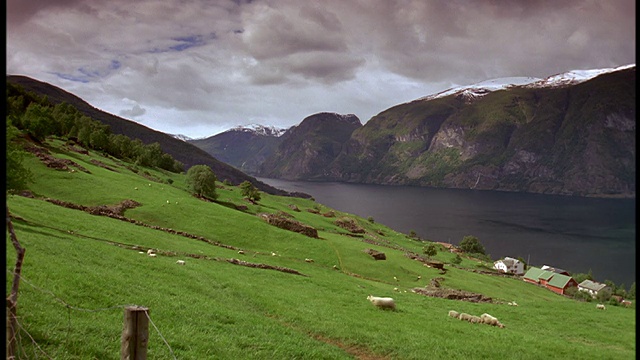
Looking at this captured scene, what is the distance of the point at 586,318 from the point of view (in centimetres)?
3281

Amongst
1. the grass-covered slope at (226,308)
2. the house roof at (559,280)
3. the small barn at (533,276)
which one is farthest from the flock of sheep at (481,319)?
the small barn at (533,276)

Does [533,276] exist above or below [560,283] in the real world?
below

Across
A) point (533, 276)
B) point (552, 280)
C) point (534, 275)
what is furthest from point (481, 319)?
point (534, 275)

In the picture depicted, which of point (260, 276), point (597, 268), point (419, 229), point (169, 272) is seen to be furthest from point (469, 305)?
point (419, 229)

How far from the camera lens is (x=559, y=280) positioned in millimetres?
99250

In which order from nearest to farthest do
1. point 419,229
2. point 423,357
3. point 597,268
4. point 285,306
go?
point 423,357 → point 285,306 → point 597,268 → point 419,229

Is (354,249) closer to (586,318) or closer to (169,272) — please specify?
(586,318)

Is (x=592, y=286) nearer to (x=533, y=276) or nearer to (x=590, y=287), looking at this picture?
(x=590, y=287)

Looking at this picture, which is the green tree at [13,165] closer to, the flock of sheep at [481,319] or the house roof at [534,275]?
the flock of sheep at [481,319]

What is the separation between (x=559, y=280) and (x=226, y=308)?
346 ft

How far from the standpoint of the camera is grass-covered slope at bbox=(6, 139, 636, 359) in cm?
1295

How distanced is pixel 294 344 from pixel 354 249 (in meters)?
45.4

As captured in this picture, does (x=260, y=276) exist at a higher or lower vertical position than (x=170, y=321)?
lower

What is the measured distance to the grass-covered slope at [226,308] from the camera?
12945mm
